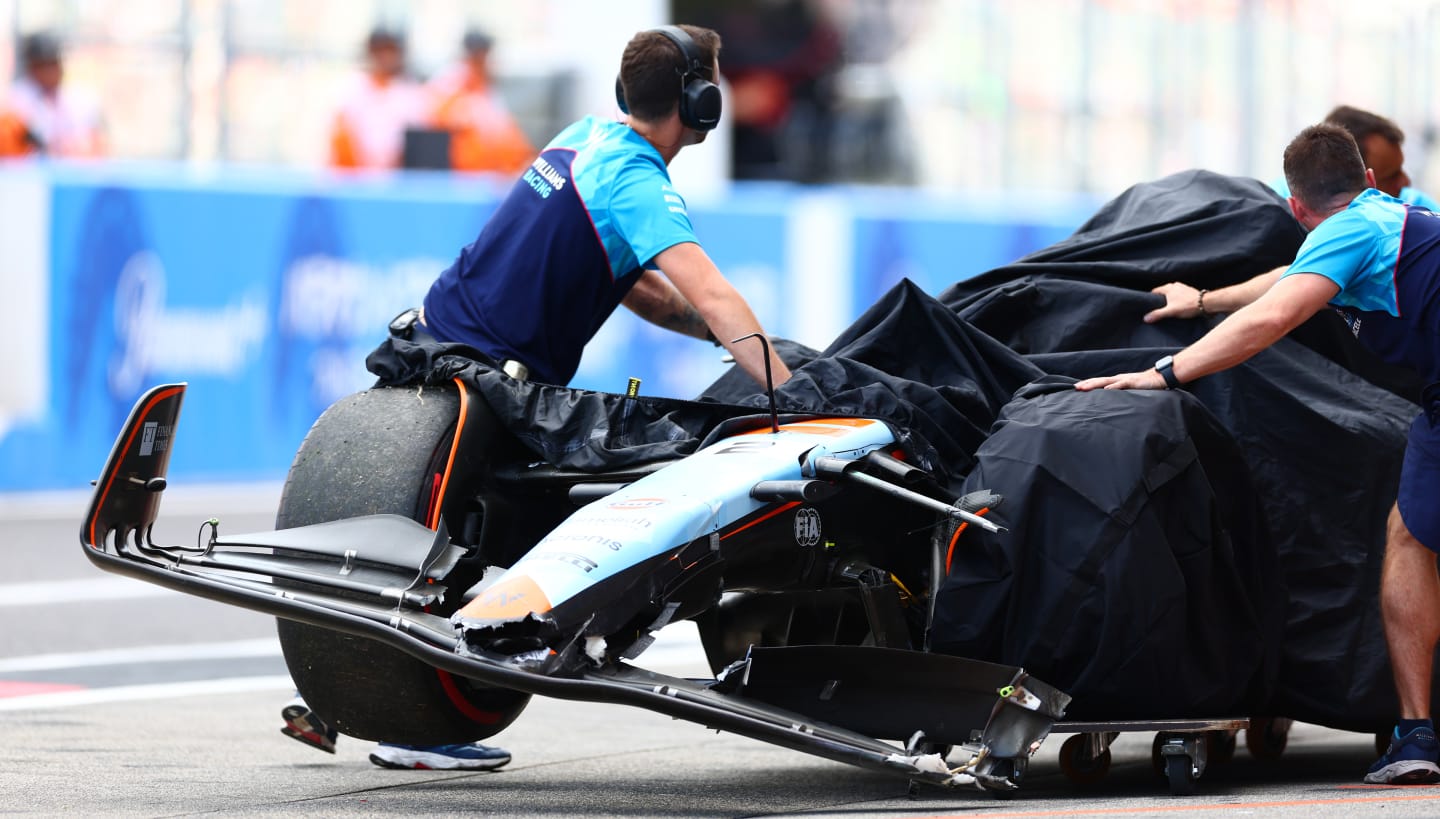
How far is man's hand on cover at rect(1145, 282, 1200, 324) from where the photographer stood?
6.36 m

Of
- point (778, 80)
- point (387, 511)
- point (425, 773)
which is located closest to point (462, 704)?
point (387, 511)

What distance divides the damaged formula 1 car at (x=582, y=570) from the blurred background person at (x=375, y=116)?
35.0ft

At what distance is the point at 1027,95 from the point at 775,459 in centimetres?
1985

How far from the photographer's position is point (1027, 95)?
2452 centimetres

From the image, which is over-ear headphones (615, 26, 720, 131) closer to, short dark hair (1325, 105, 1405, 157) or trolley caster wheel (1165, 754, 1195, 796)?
trolley caster wheel (1165, 754, 1195, 796)

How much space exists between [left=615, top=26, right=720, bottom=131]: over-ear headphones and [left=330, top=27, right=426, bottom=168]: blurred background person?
10.2m

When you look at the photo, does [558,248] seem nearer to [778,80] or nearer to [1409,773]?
[1409,773]

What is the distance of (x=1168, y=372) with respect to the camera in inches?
225

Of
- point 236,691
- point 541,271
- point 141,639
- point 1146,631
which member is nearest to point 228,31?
point 141,639

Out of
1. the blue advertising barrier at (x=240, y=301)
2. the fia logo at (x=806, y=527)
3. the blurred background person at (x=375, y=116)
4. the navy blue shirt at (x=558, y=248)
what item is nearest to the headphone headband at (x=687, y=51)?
the navy blue shirt at (x=558, y=248)

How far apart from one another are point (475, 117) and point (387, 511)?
1172 centimetres

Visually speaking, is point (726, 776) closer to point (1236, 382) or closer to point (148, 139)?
point (1236, 382)

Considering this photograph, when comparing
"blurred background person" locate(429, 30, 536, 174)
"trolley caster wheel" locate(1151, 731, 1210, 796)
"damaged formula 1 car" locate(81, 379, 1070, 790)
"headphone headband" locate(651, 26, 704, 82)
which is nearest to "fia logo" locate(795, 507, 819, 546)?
"damaged formula 1 car" locate(81, 379, 1070, 790)

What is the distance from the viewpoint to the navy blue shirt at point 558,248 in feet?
18.8
